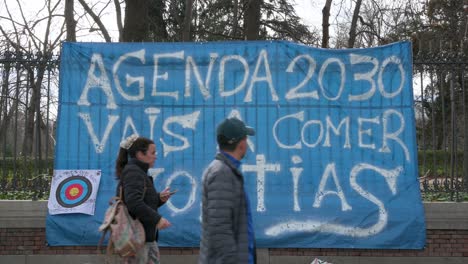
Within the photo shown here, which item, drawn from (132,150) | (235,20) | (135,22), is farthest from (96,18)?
(132,150)

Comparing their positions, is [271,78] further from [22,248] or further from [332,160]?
[22,248]

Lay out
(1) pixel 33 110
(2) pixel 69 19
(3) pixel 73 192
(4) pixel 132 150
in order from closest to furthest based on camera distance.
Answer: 1. (4) pixel 132 150
2. (3) pixel 73 192
3. (1) pixel 33 110
4. (2) pixel 69 19

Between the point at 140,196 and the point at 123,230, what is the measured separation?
0.29 meters

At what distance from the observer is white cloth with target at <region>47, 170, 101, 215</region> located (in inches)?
286

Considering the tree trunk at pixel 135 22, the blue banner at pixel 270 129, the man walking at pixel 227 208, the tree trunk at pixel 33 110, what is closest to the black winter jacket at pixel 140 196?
the man walking at pixel 227 208

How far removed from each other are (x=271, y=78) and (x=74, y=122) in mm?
2530

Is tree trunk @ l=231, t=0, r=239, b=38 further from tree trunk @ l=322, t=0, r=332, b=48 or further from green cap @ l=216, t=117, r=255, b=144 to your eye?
green cap @ l=216, t=117, r=255, b=144

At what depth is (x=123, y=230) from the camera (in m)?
4.54

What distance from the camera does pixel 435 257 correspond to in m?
7.23

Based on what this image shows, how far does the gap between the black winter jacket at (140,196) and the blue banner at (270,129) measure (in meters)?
2.56

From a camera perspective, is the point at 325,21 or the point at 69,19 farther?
the point at 69,19

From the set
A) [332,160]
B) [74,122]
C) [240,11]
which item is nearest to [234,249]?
[332,160]

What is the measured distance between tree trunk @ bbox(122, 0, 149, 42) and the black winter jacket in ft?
27.5

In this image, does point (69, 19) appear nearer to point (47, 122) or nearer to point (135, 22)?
point (135, 22)
